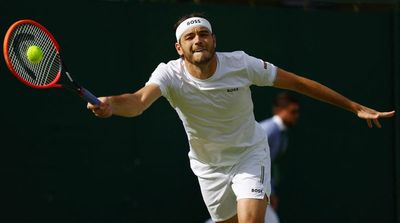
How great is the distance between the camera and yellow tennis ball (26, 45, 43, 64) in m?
5.69

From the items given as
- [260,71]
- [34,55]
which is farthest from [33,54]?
[260,71]

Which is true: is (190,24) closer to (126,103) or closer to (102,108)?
(126,103)

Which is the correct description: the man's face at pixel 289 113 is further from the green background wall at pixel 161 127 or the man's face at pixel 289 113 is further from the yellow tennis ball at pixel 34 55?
the yellow tennis ball at pixel 34 55

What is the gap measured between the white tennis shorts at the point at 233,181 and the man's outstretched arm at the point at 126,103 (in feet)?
2.86

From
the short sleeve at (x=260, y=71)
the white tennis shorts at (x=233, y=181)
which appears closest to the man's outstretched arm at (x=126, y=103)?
the short sleeve at (x=260, y=71)

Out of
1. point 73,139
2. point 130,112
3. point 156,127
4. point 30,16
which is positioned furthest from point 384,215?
point 130,112

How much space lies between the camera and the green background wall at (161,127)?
8438 mm

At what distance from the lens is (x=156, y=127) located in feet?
29.9

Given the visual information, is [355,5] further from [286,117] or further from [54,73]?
[54,73]

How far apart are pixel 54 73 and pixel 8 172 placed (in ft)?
8.70

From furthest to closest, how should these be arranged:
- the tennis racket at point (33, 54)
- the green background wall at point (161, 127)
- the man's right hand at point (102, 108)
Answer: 1. the green background wall at point (161, 127)
2. the tennis racket at point (33, 54)
3. the man's right hand at point (102, 108)

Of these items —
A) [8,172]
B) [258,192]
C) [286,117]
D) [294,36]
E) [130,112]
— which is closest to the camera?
[130,112]

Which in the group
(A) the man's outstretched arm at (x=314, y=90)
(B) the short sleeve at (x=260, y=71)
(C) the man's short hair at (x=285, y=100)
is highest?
(B) the short sleeve at (x=260, y=71)

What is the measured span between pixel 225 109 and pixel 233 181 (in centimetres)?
52
